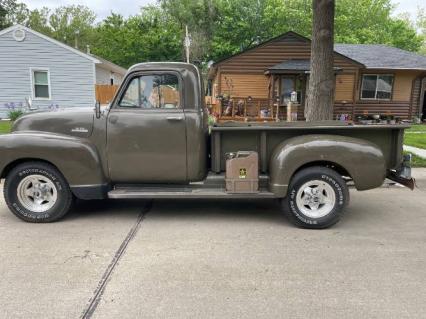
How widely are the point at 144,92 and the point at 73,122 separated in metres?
1.02

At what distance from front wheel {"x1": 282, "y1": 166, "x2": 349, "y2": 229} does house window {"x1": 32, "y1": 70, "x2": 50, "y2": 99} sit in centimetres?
1737

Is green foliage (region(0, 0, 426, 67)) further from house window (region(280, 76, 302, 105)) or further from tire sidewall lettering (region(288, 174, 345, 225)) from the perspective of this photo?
tire sidewall lettering (region(288, 174, 345, 225))

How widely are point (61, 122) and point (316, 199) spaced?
347cm

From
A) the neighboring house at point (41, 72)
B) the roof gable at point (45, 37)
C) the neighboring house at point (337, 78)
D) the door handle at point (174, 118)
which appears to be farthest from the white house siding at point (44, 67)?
the door handle at point (174, 118)

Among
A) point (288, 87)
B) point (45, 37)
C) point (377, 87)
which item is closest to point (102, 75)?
point (45, 37)

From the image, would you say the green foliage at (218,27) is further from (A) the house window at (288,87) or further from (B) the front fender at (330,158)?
(B) the front fender at (330,158)

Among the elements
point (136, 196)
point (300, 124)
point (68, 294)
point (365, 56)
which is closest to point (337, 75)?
point (365, 56)

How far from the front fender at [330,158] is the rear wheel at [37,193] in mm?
2718

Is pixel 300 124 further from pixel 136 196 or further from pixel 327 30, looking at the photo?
pixel 327 30

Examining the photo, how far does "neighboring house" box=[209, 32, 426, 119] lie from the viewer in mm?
19844

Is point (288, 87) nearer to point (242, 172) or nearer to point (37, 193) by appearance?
point (242, 172)

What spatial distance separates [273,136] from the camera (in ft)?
17.2

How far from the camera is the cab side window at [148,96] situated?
516cm

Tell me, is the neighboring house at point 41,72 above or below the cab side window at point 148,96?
above
